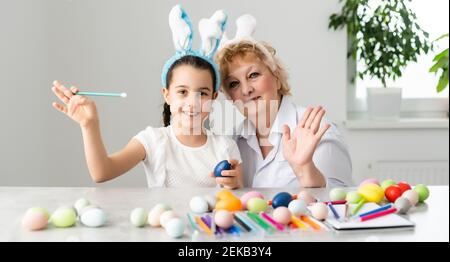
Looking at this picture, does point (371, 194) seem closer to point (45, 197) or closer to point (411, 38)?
point (45, 197)

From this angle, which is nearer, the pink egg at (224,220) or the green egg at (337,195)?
the pink egg at (224,220)

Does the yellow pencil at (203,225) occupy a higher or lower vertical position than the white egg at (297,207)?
lower

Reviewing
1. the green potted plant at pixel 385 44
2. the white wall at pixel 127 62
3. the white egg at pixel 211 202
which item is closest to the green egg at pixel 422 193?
the white egg at pixel 211 202

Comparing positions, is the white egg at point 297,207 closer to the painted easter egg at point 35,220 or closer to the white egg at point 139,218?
the white egg at point 139,218

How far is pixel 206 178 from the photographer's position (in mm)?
1646

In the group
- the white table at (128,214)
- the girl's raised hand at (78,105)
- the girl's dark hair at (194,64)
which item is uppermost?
the girl's dark hair at (194,64)

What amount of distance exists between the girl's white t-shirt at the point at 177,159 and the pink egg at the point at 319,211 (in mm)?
644

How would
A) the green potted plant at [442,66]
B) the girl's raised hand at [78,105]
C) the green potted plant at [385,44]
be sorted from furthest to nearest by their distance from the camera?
the green potted plant at [385,44] < the green potted plant at [442,66] < the girl's raised hand at [78,105]

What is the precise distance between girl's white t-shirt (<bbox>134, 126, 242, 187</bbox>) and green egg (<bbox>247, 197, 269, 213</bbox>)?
0.55 m

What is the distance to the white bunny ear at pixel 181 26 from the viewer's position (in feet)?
5.40

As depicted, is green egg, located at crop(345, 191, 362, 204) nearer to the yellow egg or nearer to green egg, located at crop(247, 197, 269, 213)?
the yellow egg

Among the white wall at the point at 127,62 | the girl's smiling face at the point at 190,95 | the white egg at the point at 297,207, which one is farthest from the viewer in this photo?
the white wall at the point at 127,62
